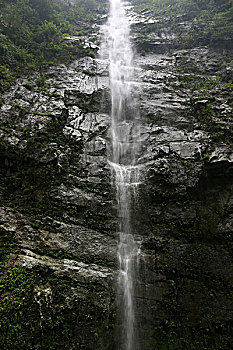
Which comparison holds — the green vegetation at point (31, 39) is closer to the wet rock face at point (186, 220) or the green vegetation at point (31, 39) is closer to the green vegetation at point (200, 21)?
the wet rock face at point (186, 220)

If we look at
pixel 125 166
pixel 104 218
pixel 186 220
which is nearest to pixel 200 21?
pixel 125 166

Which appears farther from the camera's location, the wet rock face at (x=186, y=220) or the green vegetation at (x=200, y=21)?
the green vegetation at (x=200, y=21)

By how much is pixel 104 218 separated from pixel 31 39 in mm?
10708

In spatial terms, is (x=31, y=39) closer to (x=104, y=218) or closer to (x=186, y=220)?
(x=104, y=218)

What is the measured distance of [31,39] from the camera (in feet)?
36.7

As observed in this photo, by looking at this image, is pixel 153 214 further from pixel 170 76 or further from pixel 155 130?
pixel 170 76

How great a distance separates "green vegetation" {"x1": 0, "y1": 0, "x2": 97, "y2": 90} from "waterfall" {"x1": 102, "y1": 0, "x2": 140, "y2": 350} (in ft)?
8.42

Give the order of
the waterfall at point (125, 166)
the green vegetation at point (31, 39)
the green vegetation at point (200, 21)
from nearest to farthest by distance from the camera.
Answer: the waterfall at point (125, 166), the green vegetation at point (31, 39), the green vegetation at point (200, 21)

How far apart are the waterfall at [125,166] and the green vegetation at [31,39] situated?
257 centimetres

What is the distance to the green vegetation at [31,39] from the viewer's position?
930cm

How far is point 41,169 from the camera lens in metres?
6.22

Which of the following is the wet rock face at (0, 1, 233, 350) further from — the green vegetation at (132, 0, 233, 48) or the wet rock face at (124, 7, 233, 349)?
the green vegetation at (132, 0, 233, 48)

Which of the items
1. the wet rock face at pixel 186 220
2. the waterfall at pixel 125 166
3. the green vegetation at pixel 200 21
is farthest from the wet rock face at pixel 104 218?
the green vegetation at pixel 200 21

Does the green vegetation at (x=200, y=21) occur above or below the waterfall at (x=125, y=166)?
above
